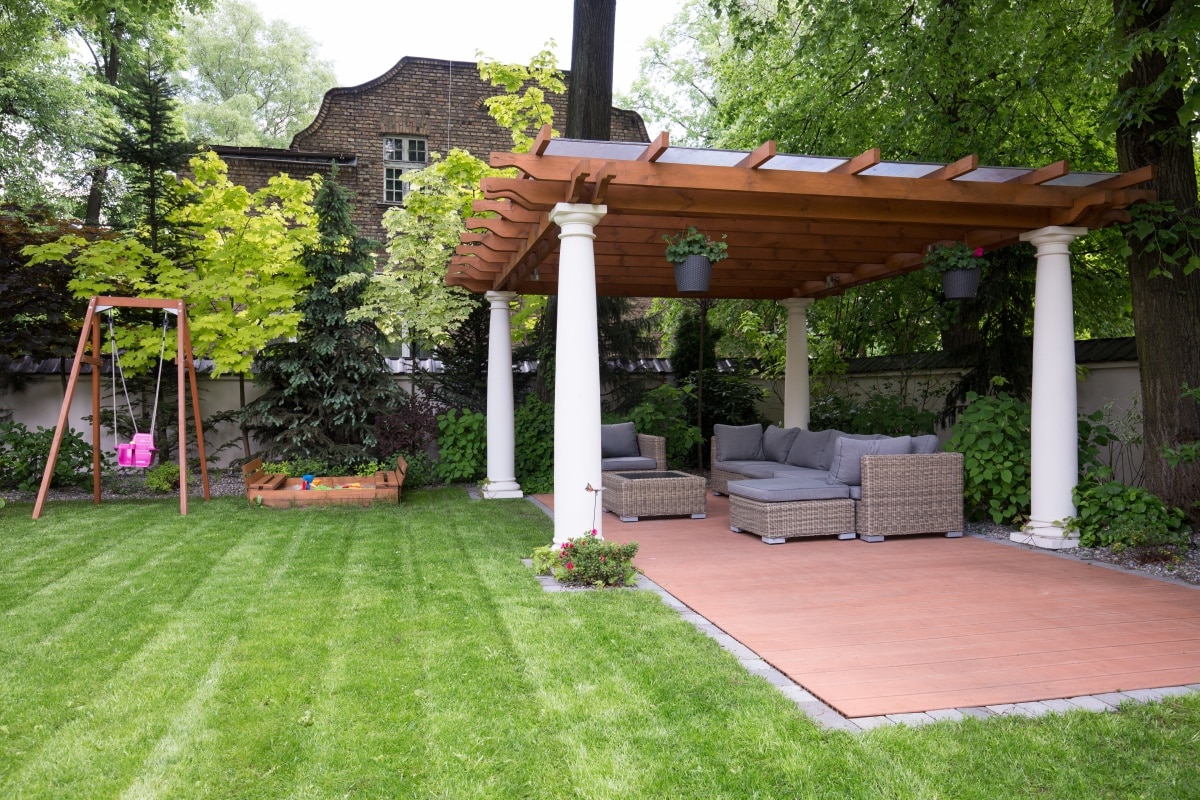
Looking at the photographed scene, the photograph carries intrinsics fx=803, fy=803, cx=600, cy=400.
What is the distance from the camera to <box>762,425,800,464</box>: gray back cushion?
1023 cm

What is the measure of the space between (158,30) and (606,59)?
13155mm

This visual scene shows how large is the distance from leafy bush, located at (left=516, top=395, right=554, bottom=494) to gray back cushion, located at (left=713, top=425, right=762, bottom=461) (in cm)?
244

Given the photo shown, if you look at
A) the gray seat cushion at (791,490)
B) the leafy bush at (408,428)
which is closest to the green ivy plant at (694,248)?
the gray seat cushion at (791,490)

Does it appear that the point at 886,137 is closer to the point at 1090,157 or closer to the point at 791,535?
the point at 1090,157

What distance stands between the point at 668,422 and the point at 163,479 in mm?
7103

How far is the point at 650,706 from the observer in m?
3.51

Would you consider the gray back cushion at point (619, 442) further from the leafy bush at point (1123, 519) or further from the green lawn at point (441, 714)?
the leafy bush at point (1123, 519)

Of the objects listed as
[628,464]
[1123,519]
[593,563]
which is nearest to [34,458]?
[628,464]

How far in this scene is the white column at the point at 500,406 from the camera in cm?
1039

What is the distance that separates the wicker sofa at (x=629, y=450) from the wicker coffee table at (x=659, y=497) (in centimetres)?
122

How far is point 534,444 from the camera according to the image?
11.7 m

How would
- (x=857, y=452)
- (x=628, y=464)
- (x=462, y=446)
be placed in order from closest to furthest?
(x=857, y=452) < (x=628, y=464) < (x=462, y=446)

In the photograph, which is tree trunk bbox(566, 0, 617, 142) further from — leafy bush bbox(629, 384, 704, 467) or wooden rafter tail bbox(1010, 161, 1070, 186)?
wooden rafter tail bbox(1010, 161, 1070, 186)

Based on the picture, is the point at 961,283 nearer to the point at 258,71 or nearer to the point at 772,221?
the point at 772,221
